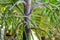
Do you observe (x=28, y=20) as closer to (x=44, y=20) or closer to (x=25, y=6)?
(x=25, y=6)

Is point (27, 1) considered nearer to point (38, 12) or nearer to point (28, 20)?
point (28, 20)

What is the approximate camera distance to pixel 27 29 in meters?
0.55

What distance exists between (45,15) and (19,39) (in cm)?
18

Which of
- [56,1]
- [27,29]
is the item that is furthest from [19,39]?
[56,1]

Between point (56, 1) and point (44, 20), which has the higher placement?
point (56, 1)

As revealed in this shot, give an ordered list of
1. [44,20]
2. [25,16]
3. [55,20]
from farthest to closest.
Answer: [44,20], [55,20], [25,16]

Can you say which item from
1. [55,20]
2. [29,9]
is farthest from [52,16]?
[29,9]

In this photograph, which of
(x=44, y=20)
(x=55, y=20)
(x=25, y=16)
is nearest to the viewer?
(x=25, y=16)

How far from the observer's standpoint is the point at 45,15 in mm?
710

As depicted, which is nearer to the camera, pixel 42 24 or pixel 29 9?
pixel 29 9

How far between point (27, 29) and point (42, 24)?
0.20 m

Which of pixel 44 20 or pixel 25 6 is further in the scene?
pixel 44 20

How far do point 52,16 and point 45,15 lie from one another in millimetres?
59

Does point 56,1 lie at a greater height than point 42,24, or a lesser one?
greater
